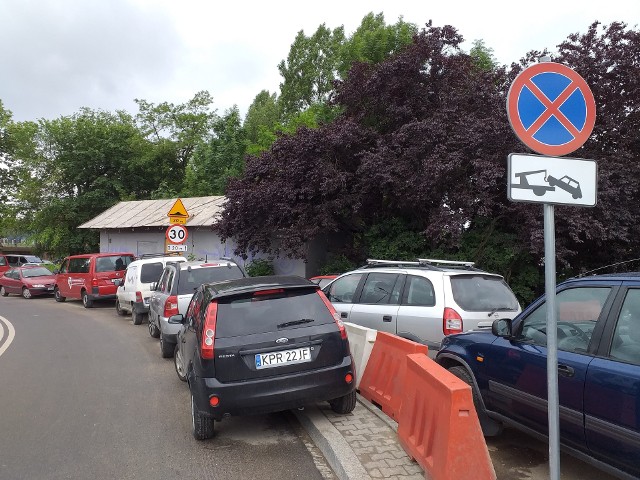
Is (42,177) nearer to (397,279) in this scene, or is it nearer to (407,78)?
(407,78)

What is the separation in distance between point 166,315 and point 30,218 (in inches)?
1311

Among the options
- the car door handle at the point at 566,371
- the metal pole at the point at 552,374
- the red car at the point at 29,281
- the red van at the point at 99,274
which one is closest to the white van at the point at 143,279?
the red van at the point at 99,274

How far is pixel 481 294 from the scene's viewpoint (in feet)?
21.3

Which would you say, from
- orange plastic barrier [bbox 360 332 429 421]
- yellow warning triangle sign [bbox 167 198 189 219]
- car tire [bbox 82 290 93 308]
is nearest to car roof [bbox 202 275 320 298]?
orange plastic barrier [bbox 360 332 429 421]

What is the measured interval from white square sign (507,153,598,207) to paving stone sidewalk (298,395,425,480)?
7.38 ft

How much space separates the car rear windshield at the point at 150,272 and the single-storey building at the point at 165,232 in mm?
1742

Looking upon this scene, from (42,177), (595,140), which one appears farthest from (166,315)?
(42,177)

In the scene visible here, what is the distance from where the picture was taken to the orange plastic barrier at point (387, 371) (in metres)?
5.33

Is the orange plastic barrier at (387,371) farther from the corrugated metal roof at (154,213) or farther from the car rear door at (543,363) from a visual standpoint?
the corrugated metal roof at (154,213)

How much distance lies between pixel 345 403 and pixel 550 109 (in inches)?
139

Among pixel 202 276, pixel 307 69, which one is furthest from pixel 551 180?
pixel 307 69

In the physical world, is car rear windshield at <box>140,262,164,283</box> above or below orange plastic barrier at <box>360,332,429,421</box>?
above

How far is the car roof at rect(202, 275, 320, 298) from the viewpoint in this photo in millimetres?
5319

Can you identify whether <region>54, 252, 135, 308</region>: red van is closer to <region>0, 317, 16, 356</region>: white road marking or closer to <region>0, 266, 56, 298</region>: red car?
<region>0, 317, 16, 356</region>: white road marking
